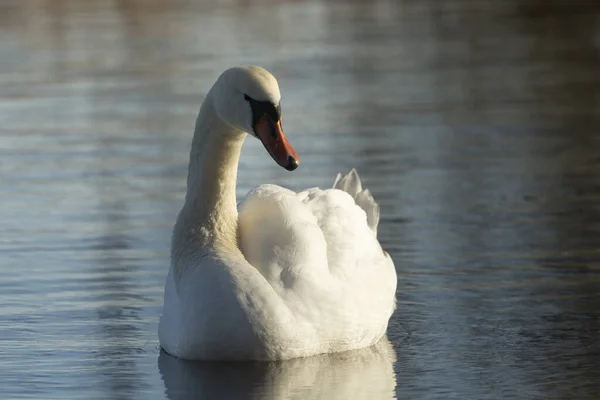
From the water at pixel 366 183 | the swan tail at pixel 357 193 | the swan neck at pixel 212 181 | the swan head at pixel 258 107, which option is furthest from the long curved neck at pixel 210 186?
the swan tail at pixel 357 193

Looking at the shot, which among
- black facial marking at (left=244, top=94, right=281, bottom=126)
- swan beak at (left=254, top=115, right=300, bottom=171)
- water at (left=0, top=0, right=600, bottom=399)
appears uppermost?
black facial marking at (left=244, top=94, right=281, bottom=126)

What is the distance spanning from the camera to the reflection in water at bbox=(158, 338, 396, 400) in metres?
7.52

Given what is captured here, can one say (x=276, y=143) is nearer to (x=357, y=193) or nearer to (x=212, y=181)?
(x=212, y=181)

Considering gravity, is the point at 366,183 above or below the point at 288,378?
above

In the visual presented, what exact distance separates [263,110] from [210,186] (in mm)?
786

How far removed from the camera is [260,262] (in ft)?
27.5

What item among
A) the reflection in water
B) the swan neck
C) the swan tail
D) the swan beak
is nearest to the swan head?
the swan beak

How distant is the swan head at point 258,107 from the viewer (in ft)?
26.4

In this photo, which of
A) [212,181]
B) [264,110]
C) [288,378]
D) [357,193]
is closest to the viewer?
[288,378]

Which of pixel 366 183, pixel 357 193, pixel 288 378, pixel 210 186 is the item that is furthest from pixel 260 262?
pixel 366 183

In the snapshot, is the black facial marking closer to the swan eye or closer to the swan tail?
the swan eye

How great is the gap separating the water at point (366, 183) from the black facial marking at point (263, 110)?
1.24m

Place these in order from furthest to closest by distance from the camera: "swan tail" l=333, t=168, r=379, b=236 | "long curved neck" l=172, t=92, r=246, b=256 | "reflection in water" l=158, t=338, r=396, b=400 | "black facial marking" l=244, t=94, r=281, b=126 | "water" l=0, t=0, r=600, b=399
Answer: "swan tail" l=333, t=168, r=379, b=236, "long curved neck" l=172, t=92, r=246, b=256, "black facial marking" l=244, t=94, r=281, b=126, "water" l=0, t=0, r=600, b=399, "reflection in water" l=158, t=338, r=396, b=400

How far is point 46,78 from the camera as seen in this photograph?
870 inches
